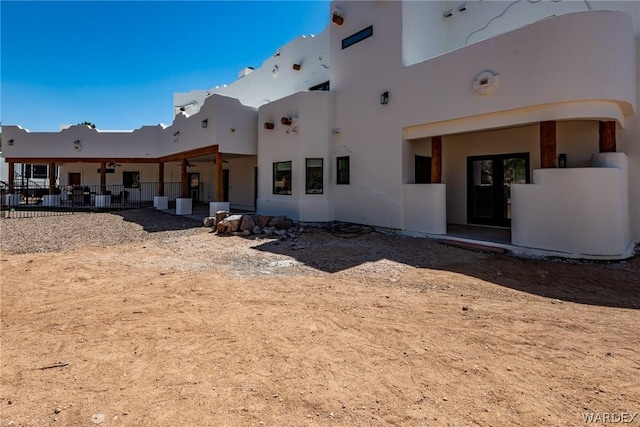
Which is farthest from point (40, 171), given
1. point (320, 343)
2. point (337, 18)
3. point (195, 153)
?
point (320, 343)

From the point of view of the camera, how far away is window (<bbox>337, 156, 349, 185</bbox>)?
12.1 meters

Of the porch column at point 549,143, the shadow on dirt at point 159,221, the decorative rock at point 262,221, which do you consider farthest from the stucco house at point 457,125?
the decorative rock at point 262,221

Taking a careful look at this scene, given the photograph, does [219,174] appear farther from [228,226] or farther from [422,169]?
[422,169]

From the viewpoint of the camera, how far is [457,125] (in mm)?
9070

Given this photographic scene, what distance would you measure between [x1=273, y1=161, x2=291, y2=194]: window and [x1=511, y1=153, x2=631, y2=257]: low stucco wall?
8.44m

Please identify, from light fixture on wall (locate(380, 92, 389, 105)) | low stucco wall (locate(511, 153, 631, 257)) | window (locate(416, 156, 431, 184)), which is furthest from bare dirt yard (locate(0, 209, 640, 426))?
light fixture on wall (locate(380, 92, 389, 105))

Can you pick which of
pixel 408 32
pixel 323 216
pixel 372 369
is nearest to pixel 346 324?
pixel 372 369

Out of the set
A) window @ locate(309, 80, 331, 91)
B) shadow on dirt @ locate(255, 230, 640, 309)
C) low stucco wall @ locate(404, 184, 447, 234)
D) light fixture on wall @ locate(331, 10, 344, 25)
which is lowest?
shadow on dirt @ locate(255, 230, 640, 309)

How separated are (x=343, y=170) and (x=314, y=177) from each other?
1.20 metres

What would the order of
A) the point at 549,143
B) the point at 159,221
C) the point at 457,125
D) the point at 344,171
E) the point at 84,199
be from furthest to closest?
the point at 84,199 < the point at 159,221 < the point at 344,171 < the point at 457,125 < the point at 549,143

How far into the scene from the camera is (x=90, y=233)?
36.2 feet

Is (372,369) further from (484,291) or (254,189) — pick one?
(254,189)

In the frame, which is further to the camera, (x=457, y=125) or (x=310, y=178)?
(x=310, y=178)

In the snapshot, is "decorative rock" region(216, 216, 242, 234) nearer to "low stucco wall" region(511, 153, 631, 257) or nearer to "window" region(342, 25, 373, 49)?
"window" region(342, 25, 373, 49)
